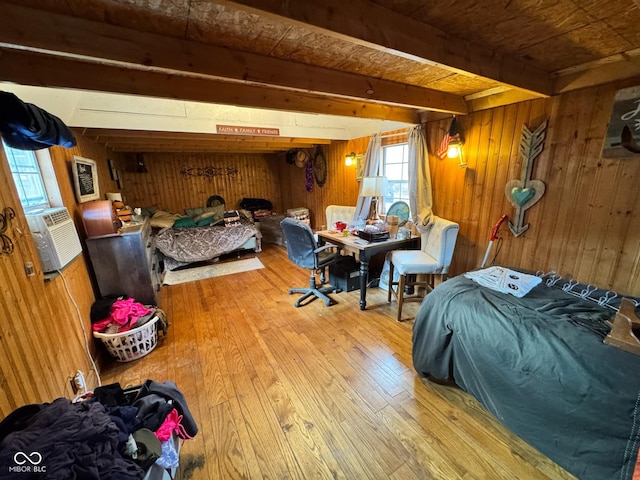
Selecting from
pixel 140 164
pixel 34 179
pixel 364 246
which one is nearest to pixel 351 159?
pixel 364 246

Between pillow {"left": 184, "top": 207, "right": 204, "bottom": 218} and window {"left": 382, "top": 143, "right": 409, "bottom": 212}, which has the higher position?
window {"left": 382, "top": 143, "right": 409, "bottom": 212}

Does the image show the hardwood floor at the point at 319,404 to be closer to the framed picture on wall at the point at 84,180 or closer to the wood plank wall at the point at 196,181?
the framed picture on wall at the point at 84,180

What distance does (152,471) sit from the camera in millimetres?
944

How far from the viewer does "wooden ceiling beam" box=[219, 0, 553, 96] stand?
959mm

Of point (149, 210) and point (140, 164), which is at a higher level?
point (140, 164)

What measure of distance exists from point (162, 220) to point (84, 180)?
2.29 metres

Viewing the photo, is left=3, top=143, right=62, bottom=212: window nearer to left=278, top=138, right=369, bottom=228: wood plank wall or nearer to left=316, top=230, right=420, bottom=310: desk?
left=316, top=230, right=420, bottom=310: desk

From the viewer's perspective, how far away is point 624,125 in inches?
66.0

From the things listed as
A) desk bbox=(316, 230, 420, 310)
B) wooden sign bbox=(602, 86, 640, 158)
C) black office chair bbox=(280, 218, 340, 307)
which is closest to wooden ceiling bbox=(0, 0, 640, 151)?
wooden sign bbox=(602, 86, 640, 158)

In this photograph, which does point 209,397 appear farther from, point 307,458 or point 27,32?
point 27,32

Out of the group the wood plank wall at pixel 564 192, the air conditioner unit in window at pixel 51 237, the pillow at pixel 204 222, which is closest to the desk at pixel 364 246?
the wood plank wall at pixel 564 192

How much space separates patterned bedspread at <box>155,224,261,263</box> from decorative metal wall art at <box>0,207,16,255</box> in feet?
10.1

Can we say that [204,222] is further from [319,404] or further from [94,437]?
[94,437]

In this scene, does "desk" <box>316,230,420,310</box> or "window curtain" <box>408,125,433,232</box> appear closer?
"desk" <box>316,230,420,310</box>
